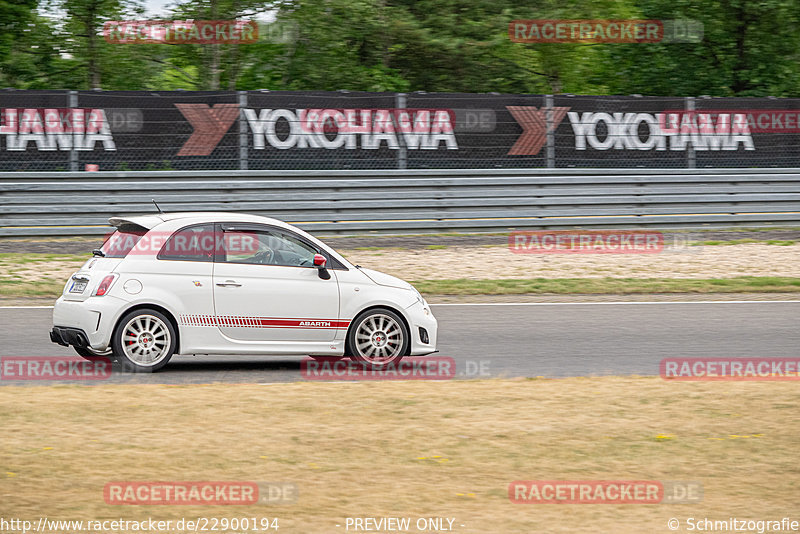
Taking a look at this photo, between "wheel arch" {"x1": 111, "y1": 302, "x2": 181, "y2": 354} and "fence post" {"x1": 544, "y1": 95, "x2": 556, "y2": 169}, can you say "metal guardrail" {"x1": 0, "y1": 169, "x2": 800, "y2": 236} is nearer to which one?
"fence post" {"x1": 544, "y1": 95, "x2": 556, "y2": 169}

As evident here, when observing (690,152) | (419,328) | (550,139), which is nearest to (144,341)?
(419,328)

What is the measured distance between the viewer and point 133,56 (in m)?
24.8

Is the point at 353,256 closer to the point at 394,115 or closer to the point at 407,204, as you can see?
the point at 407,204

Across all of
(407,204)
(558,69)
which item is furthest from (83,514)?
(558,69)

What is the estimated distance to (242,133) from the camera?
61.8 ft

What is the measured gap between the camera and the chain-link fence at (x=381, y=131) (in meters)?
18.2

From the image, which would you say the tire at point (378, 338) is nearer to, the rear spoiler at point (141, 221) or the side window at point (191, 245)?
the side window at point (191, 245)

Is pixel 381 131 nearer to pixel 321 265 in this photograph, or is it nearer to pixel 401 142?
pixel 401 142

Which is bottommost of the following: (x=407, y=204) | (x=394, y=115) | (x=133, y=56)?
(x=407, y=204)

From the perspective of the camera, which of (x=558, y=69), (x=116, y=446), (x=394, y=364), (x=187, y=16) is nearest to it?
(x=116, y=446)

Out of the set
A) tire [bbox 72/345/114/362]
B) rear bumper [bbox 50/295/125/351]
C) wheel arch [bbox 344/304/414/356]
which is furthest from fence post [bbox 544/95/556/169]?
rear bumper [bbox 50/295/125/351]

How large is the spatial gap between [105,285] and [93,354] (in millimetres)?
667

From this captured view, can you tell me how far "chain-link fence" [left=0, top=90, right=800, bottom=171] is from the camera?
→ 59.9ft

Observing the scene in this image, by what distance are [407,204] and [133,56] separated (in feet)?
Result: 31.4
